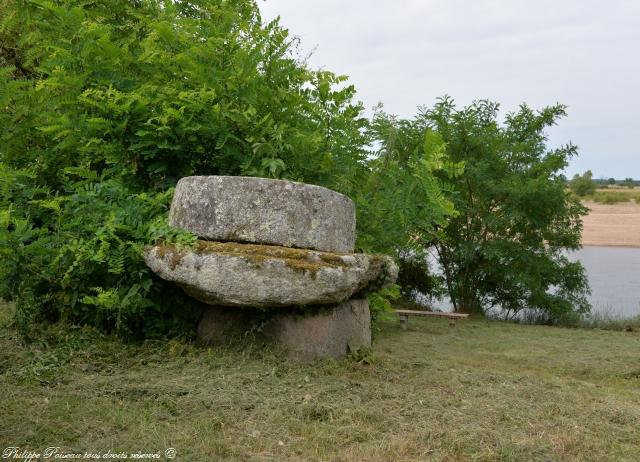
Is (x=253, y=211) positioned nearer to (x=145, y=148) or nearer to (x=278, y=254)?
(x=278, y=254)

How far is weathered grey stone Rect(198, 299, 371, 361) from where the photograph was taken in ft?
14.7

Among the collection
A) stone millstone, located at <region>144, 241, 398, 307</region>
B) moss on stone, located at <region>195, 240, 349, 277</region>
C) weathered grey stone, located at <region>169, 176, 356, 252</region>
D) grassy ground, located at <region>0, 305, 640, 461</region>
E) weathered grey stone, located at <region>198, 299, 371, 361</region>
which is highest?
weathered grey stone, located at <region>169, 176, 356, 252</region>

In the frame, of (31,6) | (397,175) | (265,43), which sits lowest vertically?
(397,175)

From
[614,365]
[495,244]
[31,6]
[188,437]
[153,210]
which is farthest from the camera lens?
[495,244]

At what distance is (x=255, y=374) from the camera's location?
3.98m

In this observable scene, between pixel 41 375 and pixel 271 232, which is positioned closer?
pixel 41 375

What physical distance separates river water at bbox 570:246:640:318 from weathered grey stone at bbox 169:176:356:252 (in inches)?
332

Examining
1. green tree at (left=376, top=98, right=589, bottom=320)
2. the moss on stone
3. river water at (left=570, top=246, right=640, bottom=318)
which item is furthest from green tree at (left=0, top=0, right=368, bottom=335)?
river water at (left=570, top=246, right=640, bottom=318)

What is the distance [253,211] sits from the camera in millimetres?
4418

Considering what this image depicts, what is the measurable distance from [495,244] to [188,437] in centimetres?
813

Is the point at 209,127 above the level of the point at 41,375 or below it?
above

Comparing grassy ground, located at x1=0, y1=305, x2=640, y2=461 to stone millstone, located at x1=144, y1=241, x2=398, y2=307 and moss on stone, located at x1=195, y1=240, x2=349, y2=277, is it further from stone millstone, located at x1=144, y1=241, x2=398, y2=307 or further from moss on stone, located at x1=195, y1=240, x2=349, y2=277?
moss on stone, located at x1=195, y1=240, x2=349, y2=277

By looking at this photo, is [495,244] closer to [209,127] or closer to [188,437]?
[209,127]

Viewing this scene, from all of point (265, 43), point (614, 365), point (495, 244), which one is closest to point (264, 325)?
point (265, 43)
